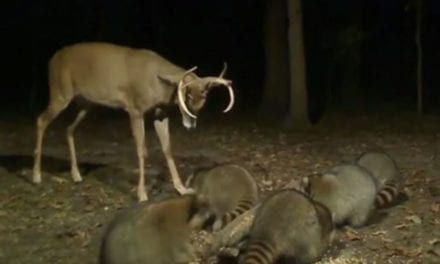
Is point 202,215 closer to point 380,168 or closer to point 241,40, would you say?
point 380,168

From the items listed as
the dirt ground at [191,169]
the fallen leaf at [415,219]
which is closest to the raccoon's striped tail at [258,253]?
the dirt ground at [191,169]

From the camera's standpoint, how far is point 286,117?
48.6ft

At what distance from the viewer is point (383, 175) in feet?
29.4

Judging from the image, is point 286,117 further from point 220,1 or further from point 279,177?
point 220,1

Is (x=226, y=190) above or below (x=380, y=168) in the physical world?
above

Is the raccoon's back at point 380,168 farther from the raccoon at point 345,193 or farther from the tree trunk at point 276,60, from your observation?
the tree trunk at point 276,60

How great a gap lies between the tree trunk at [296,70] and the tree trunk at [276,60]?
0.80 meters

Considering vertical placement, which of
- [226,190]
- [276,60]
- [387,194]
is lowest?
[276,60]

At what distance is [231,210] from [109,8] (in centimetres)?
1217

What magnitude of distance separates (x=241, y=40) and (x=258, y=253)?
1704cm

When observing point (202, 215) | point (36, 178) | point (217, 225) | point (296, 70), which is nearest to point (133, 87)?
point (36, 178)

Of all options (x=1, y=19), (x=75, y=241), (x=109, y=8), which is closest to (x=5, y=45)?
(x=1, y=19)

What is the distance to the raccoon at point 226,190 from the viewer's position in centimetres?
747

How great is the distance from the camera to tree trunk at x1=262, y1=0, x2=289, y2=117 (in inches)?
599
